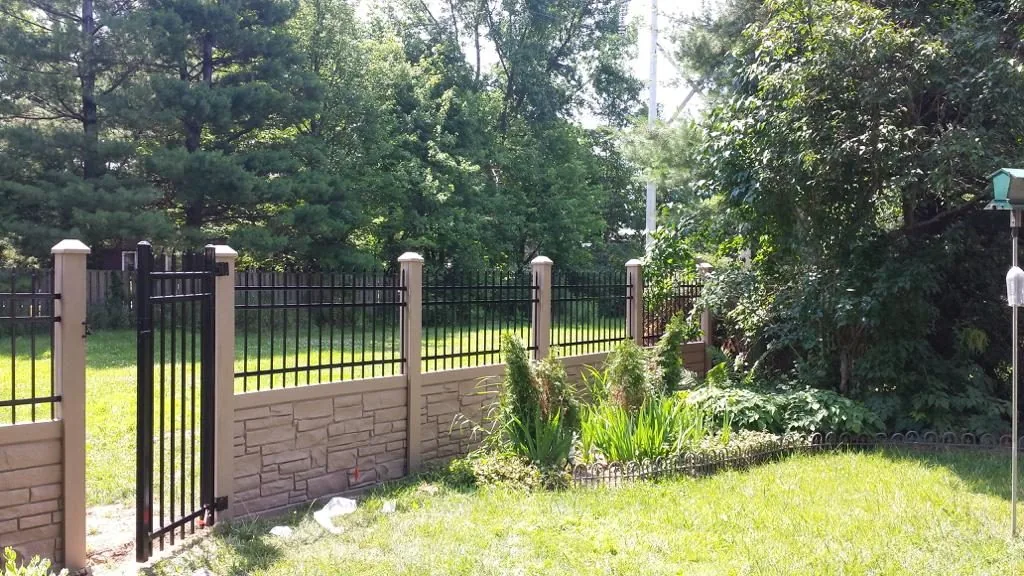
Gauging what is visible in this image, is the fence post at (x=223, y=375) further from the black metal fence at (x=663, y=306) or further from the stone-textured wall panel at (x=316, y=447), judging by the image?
the black metal fence at (x=663, y=306)

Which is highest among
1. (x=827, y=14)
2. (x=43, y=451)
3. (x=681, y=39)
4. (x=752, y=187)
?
(x=681, y=39)

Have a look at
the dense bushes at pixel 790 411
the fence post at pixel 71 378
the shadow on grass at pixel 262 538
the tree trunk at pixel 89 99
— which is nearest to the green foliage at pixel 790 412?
the dense bushes at pixel 790 411

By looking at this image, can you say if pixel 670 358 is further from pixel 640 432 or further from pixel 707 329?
pixel 707 329

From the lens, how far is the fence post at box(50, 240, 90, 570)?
4.39 m

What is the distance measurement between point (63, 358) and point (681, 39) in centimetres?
1181

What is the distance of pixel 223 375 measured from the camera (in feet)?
17.9

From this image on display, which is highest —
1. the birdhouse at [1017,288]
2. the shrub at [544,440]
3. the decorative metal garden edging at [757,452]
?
the birdhouse at [1017,288]

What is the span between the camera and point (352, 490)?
6410mm

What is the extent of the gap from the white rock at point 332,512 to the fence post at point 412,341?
115 cm

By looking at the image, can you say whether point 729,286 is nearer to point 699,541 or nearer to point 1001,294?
point 1001,294

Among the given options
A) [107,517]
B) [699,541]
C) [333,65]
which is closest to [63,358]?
[107,517]

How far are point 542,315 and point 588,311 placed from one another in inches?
31.6

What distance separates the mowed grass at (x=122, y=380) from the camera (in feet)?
20.5

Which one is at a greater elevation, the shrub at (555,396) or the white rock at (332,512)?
the shrub at (555,396)
